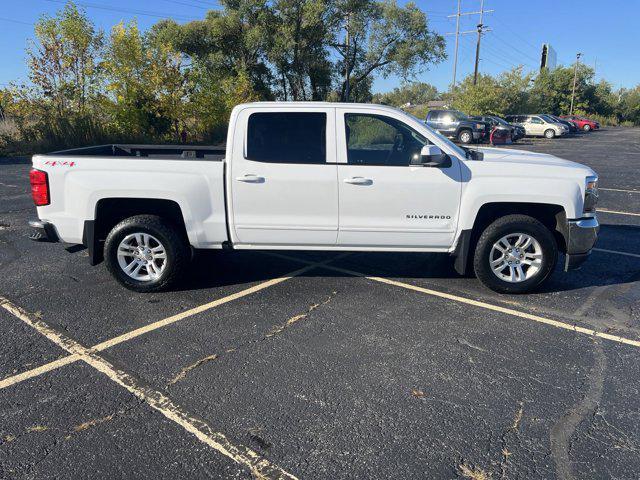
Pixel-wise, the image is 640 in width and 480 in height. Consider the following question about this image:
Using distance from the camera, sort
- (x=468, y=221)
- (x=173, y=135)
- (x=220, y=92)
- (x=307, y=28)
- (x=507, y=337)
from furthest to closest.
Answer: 1. (x=307, y=28)
2. (x=220, y=92)
3. (x=173, y=135)
4. (x=468, y=221)
5. (x=507, y=337)

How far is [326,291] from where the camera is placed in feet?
17.0

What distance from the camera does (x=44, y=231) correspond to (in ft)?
16.2

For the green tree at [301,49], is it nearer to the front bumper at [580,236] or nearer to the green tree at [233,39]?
the green tree at [233,39]

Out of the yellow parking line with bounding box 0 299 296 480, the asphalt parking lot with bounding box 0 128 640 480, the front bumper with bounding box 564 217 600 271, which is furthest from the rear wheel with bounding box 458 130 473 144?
the yellow parking line with bounding box 0 299 296 480

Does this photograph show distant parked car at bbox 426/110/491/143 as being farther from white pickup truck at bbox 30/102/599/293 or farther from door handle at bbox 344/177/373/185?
door handle at bbox 344/177/373/185

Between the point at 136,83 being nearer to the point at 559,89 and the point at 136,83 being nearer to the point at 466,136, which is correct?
the point at 466,136

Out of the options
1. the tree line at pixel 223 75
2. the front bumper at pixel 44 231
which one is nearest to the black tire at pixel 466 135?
the tree line at pixel 223 75

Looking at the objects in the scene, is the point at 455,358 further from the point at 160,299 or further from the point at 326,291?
the point at 160,299

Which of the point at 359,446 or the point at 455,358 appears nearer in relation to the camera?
the point at 359,446

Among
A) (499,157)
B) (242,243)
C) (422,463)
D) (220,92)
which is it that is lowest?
(422,463)

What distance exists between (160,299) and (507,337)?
11.0 ft

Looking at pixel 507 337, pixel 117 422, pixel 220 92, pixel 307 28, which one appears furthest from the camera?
pixel 307 28

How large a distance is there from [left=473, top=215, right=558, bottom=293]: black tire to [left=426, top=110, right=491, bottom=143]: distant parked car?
23.0 metres

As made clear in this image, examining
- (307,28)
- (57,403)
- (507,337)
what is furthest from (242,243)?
(307,28)
